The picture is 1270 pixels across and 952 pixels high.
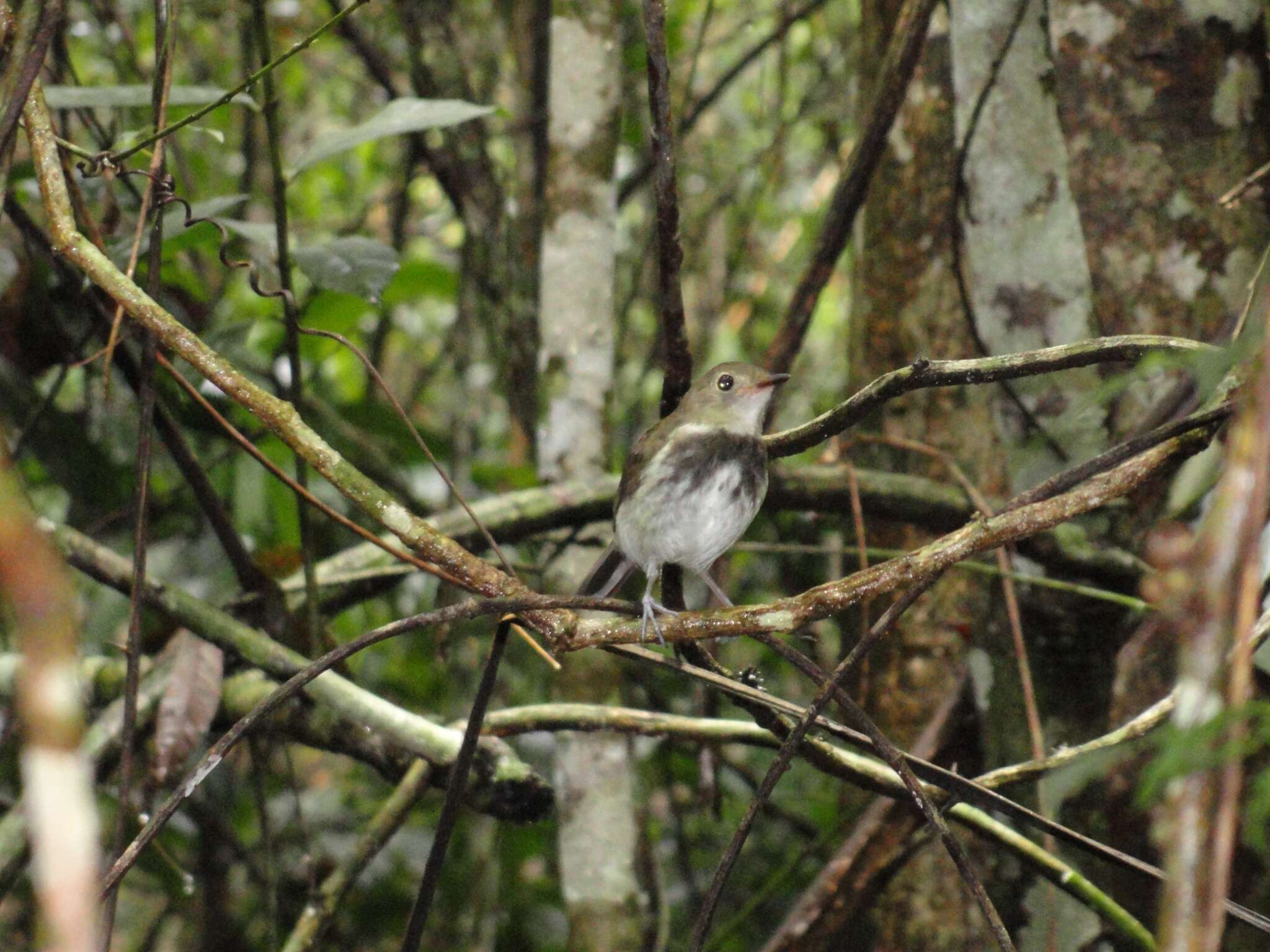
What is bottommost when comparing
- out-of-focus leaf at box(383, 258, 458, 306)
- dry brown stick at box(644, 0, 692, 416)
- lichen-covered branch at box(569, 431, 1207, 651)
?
lichen-covered branch at box(569, 431, 1207, 651)

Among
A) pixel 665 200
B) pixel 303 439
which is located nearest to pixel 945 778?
pixel 665 200

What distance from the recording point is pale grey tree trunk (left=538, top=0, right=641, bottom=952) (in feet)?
11.0

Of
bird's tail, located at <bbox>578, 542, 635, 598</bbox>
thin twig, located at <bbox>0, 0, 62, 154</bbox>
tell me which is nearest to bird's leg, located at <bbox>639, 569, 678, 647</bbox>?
bird's tail, located at <bbox>578, 542, 635, 598</bbox>

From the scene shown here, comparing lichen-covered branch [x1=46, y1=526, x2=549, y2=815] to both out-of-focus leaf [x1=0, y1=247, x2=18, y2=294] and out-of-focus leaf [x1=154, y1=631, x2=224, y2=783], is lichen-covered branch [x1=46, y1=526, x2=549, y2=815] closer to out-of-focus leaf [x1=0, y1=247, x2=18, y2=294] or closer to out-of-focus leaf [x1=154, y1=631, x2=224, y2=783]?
out-of-focus leaf [x1=154, y1=631, x2=224, y2=783]

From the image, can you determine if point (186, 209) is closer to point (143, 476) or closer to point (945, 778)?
point (143, 476)

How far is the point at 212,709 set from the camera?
2541 millimetres

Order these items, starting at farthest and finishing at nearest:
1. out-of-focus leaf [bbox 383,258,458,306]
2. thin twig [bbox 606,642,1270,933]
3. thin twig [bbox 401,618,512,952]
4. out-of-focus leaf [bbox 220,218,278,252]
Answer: out-of-focus leaf [bbox 383,258,458,306], out-of-focus leaf [bbox 220,218,278,252], thin twig [bbox 401,618,512,952], thin twig [bbox 606,642,1270,933]

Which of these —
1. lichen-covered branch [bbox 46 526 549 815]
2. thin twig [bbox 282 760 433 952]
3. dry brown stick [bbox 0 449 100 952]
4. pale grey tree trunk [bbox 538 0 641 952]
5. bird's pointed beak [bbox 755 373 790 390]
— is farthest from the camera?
pale grey tree trunk [bbox 538 0 641 952]

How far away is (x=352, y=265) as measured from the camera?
8.79 feet

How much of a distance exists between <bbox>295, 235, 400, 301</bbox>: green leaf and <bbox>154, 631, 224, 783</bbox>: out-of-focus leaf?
2.63 feet

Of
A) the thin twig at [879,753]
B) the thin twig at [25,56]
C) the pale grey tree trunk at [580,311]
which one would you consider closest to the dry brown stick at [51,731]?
the thin twig at [25,56]

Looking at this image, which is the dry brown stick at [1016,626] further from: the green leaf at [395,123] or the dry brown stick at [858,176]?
the green leaf at [395,123]

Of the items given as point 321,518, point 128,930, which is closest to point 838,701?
point 321,518

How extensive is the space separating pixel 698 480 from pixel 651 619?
74 centimetres
